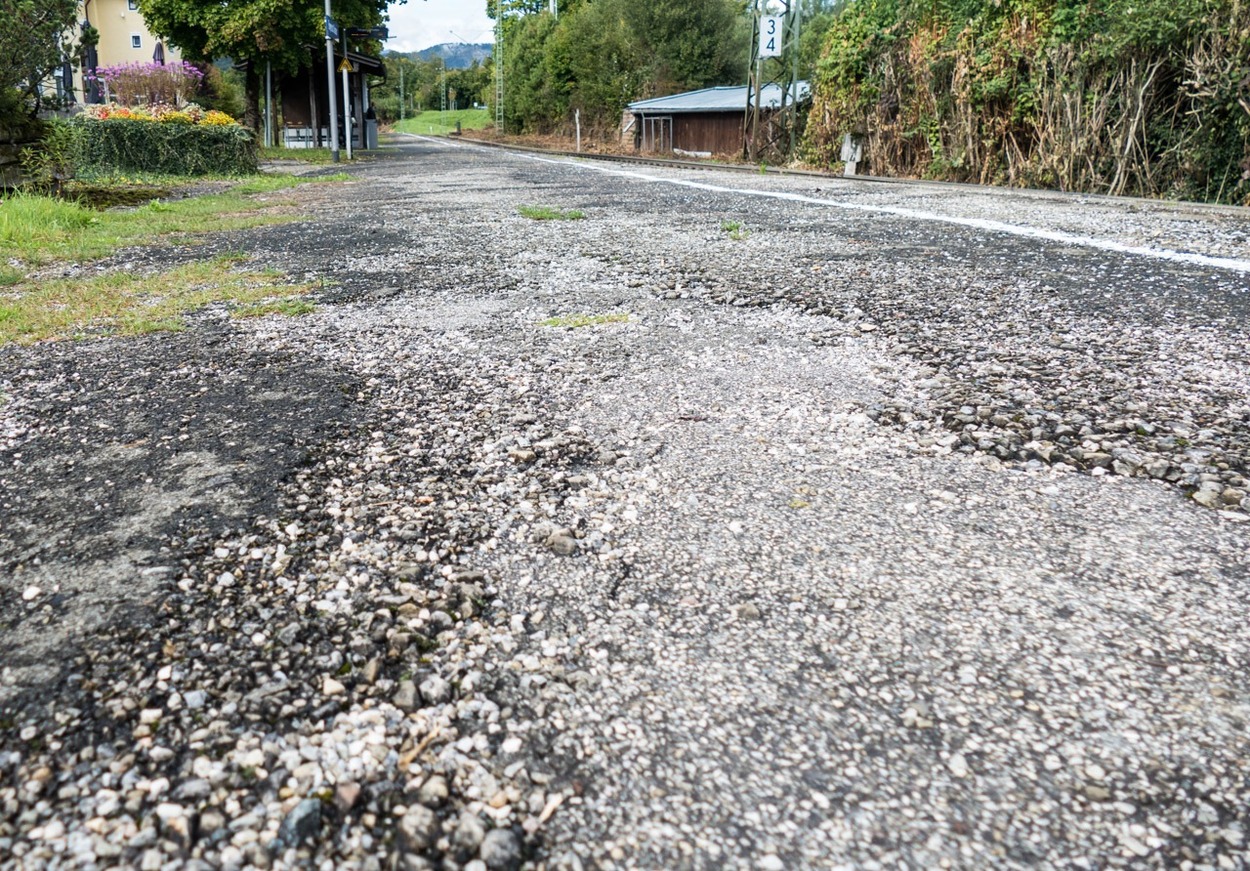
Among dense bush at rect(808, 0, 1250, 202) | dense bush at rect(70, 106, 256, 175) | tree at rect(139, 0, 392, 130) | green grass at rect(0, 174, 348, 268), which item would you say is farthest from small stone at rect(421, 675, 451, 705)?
tree at rect(139, 0, 392, 130)

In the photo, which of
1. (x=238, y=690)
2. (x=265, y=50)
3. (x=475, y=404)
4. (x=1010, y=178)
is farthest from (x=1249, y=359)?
(x=265, y=50)

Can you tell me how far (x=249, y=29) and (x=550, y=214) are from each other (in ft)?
68.1

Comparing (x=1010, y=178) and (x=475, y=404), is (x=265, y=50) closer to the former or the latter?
(x=1010, y=178)

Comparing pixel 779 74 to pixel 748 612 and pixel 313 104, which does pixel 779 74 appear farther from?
pixel 748 612

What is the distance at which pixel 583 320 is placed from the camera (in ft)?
12.3

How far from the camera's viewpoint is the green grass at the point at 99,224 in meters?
5.95

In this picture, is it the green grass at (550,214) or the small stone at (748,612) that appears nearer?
the small stone at (748,612)

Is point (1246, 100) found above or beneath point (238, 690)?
above

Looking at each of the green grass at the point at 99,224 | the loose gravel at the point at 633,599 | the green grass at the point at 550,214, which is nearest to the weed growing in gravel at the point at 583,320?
the loose gravel at the point at 633,599

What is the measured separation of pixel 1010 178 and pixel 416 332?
11.0 metres

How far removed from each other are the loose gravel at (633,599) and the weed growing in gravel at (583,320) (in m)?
0.32

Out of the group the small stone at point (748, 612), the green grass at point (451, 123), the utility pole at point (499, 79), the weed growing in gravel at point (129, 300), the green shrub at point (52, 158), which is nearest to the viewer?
the small stone at point (748, 612)

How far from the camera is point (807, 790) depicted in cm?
115

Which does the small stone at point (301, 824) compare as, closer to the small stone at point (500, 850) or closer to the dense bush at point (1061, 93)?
the small stone at point (500, 850)
